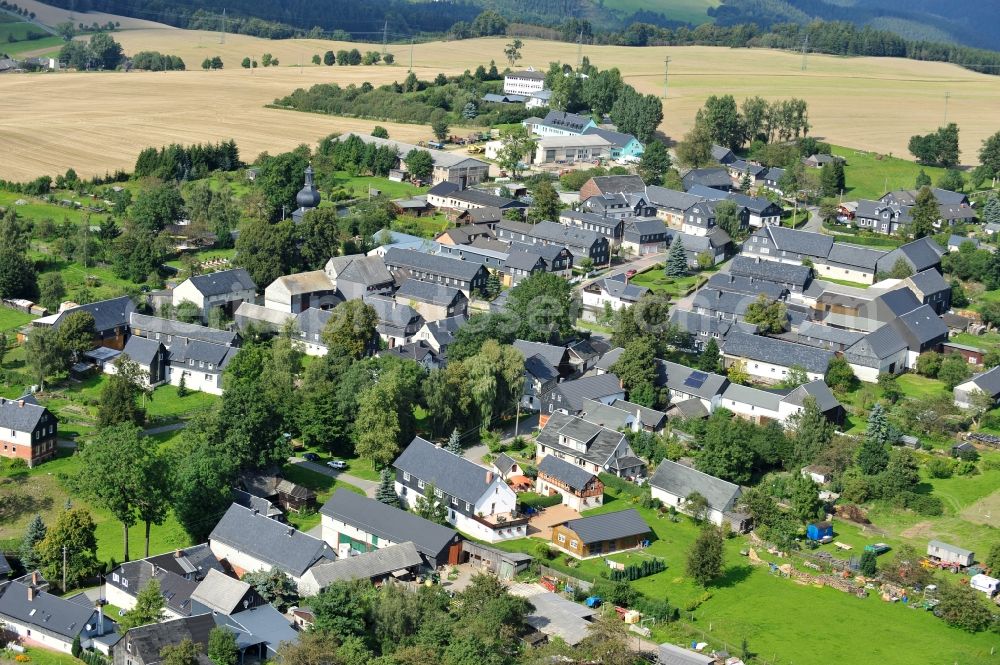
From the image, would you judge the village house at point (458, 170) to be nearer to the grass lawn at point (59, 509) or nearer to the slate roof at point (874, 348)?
the slate roof at point (874, 348)

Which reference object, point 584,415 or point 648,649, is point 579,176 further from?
point 648,649

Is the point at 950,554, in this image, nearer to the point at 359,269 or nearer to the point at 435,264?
the point at 435,264

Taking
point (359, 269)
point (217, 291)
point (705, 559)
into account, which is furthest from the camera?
point (359, 269)

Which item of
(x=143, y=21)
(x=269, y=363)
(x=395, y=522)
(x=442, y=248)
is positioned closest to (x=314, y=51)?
(x=143, y=21)

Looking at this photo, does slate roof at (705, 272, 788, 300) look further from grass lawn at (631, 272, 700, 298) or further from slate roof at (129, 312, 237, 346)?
slate roof at (129, 312, 237, 346)

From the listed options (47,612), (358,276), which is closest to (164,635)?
(47,612)

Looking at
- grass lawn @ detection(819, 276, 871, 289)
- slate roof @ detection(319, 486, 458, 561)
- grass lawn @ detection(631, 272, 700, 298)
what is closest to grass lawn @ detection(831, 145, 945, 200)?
grass lawn @ detection(819, 276, 871, 289)
